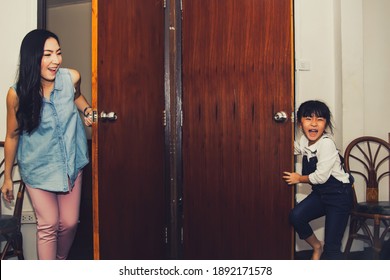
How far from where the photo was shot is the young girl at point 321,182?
1482 millimetres

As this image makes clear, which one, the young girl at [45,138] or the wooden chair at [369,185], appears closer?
the young girl at [45,138]

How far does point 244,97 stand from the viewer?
5.35 ft

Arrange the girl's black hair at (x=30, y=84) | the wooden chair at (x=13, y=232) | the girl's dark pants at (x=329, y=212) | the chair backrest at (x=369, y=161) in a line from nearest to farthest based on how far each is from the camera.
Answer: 1. the girl's black hair at (x=30, y=84)
2. the wooden chair at (x=13, y=232)
3. the girl's dark pants at (x=329, y=212)
4. the chair backrest at (x=369, y=161)

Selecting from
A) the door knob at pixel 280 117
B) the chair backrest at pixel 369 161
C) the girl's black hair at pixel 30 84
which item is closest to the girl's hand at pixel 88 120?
the girl's black hair at pixel 30 84

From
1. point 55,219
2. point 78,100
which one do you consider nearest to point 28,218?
point 55,219

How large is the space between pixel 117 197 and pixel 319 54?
3.81 feet

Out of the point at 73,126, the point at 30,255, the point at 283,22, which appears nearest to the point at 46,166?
the point at 73,126

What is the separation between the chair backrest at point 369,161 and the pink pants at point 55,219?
1.21m

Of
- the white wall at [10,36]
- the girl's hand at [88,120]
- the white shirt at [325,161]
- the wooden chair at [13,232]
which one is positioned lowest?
the wooden chair at [13,232]

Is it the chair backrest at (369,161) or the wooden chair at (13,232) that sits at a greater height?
the chair backrest at (369,161)

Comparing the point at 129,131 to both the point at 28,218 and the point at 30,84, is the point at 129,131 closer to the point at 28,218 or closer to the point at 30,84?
the point at 30,84

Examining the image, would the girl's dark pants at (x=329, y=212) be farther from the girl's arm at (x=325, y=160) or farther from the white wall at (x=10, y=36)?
the white wall at (x=10, y=36)

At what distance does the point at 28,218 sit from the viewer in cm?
157

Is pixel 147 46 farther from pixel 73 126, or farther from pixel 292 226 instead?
pixel 292 226
